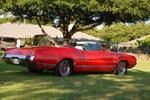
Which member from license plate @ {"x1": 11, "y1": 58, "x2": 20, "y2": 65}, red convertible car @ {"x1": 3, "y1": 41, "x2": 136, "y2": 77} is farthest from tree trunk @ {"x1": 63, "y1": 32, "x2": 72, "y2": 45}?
license plate @ {"x1": 11, "y1": 58, "x2": 20, "y2": 65}

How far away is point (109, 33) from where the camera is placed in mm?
Answer: 98000

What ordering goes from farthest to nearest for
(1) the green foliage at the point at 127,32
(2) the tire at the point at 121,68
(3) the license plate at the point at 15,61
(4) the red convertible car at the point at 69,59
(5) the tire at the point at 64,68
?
1. (1) the green foliage at the point at 127,32
2. (2) the tire at the point at 121,68
3. (5) the tire at the point at 64,68
4. (3) the license plate at the point at 15,61
5. (4) the red convertible car at the point at 69,59

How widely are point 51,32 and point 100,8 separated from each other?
2822cm

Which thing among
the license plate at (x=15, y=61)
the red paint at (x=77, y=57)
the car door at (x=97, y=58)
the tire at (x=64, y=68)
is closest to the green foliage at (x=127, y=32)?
the red paint at (x=77, y=57)

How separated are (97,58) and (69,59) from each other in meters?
1.45

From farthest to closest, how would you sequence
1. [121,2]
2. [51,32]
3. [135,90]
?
[51,32], [121,2], [135,90]

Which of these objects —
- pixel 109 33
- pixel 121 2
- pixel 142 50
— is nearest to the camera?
pixel 121 2

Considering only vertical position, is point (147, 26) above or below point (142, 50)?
above

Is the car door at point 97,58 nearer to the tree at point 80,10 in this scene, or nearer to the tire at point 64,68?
the tire at point 64,68

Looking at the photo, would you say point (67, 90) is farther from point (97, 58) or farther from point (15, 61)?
point (97, 58)

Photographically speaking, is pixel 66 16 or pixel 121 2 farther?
pixel 66 16

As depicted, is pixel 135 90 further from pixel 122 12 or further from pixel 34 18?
pixel 34 18

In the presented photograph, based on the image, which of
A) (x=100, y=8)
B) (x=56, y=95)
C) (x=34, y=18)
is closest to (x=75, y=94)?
(x=56, y=95)

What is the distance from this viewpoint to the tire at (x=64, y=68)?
14.8 meters
